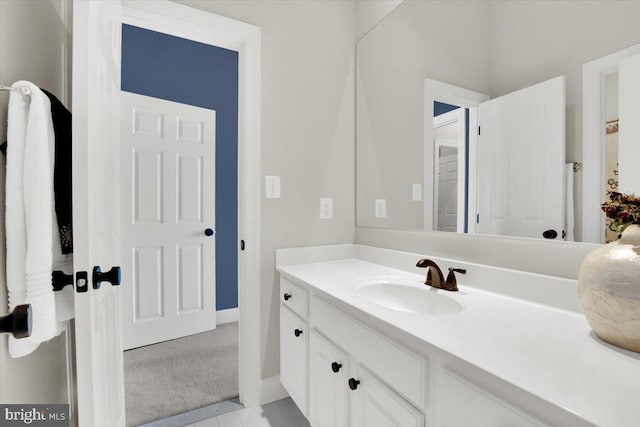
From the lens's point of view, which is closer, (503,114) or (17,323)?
(17,323)

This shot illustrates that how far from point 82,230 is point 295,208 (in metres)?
1.14

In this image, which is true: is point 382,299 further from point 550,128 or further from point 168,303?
point 168,303

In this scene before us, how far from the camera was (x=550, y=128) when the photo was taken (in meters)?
1.03

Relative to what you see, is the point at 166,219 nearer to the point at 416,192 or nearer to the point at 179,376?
the point at 179,376

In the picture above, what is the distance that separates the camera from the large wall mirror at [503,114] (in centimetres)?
90

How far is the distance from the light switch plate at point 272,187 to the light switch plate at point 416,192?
750mm

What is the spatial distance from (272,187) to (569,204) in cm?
131

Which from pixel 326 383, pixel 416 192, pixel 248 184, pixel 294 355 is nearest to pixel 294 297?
pixel 294 355

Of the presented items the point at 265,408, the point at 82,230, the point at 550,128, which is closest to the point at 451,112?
the point at 550,128

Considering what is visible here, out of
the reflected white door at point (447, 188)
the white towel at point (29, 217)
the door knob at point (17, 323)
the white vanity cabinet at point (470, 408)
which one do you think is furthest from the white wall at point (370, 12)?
the door knob at point (17, 323)

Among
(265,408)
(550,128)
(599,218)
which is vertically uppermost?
(550,128)

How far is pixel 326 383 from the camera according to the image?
47.9 inches

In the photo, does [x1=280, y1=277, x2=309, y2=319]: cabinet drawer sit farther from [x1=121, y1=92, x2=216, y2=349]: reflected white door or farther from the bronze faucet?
[x1=121, y1=92, x2=216, y2=349]: reflected white door

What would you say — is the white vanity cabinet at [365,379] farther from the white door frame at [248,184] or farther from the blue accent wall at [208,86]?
the blue accent wall at [208,86]
